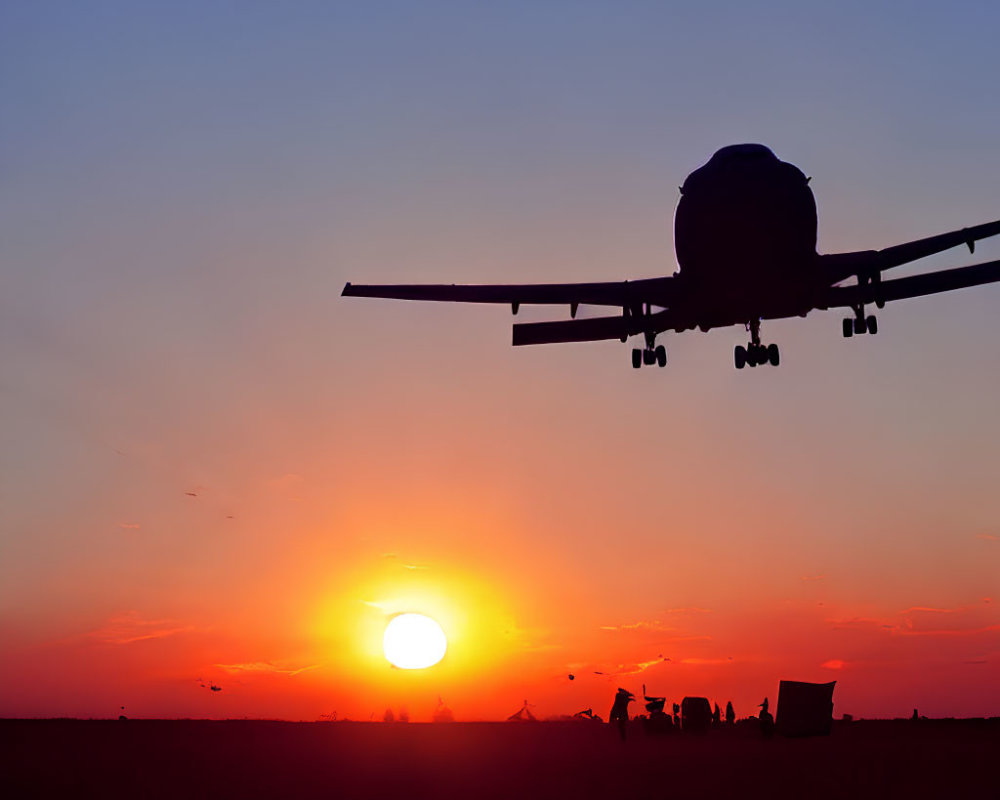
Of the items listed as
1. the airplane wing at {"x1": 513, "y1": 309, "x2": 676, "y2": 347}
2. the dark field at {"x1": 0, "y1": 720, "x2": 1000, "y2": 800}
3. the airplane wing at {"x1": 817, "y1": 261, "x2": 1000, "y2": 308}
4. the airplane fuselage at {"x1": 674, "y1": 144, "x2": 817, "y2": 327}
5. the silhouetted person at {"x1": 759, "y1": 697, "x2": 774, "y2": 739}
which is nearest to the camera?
the dark field at {"x1": 0, "y1": 720, "x2": 1000, "y2": 800}

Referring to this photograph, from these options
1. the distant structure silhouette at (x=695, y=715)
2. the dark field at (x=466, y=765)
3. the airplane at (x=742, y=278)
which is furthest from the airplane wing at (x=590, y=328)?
the distant structure silhouette at (x=695, y=715)

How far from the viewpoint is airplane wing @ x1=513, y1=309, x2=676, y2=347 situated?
5222cm

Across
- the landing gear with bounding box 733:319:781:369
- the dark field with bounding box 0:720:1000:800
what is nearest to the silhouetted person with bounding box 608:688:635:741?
the dark field with bounding box 0:720:1000:800

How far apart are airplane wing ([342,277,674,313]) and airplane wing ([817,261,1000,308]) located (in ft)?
26.1

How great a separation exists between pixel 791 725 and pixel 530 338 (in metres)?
31.0

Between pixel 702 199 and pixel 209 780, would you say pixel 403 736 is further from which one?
pixel 702 199

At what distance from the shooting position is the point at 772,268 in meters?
46.6

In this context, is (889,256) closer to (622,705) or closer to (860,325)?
(860,325)

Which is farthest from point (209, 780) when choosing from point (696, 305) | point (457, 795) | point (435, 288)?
point (696, 305)

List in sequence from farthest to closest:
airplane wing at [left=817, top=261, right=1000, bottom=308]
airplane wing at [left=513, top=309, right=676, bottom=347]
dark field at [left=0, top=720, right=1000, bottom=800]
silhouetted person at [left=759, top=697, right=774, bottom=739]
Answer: silhouetted person at [left=759, top=697, right=774, bottom=739], airplane wing at [left=513, top=309, right=676, bottom=347], airplane wing at [left=817, top=261, right=1000, bottom=308], dark field at [left=0, top=720, right=1000, bottom=800]

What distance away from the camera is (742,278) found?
4703 centimetres

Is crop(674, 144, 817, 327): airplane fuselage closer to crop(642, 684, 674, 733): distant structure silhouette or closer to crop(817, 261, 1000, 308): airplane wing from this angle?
crop(817, 261, 1000, 308): airplane wing

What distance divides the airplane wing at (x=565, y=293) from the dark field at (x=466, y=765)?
21.5m

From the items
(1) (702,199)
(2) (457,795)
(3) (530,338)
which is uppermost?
(1) (702,199)
